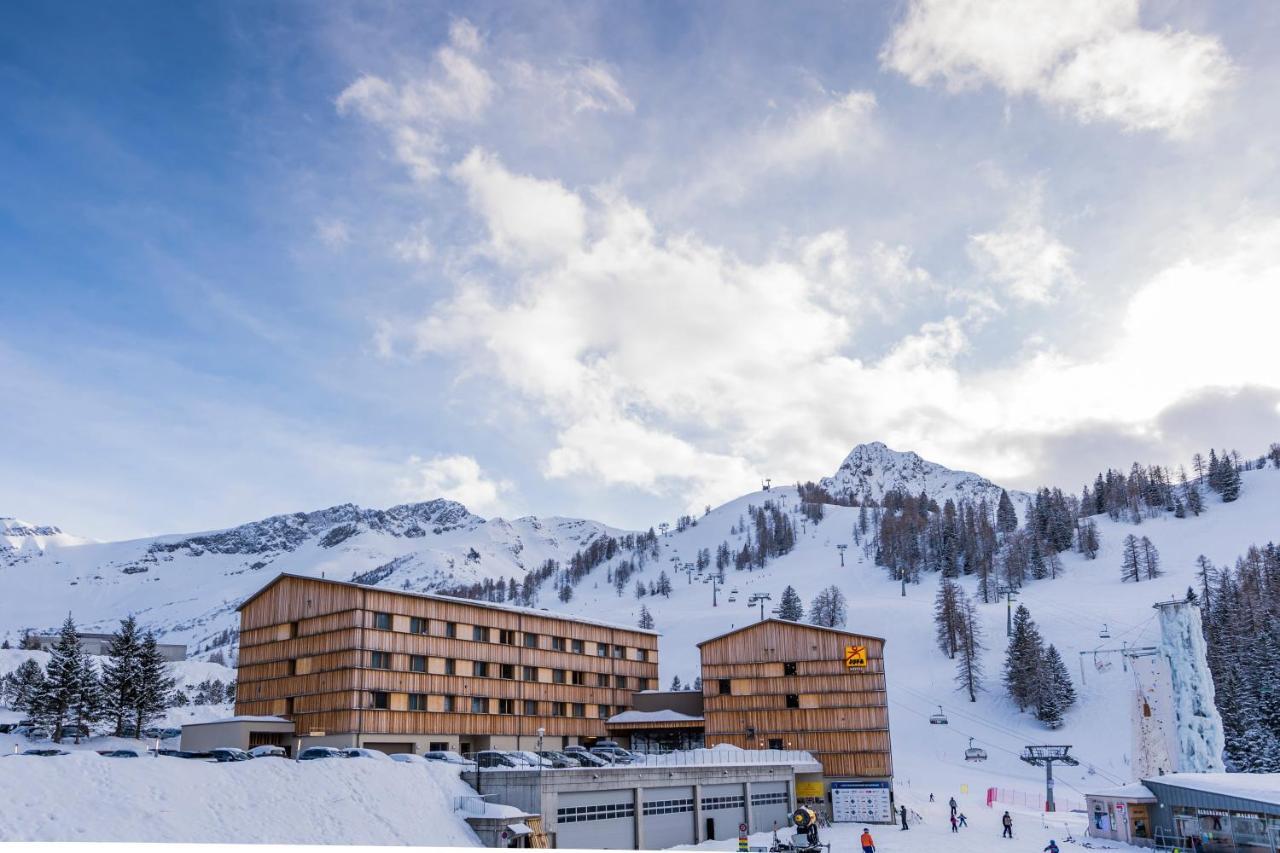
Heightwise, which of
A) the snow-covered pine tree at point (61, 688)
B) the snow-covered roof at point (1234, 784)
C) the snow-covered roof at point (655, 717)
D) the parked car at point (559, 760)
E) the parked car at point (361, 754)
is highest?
the snow-covered pine tree at point (61, 688)

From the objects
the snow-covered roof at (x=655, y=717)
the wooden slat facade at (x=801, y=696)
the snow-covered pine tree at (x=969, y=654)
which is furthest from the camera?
the snow-covered pine tree at (x=969, y=654)

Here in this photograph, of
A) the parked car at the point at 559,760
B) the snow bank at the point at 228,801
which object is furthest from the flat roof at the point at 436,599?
the snow bank at the point at 228,801

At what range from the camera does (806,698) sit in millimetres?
62562

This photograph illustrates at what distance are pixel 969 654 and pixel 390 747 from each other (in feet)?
222

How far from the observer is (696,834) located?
147 ft

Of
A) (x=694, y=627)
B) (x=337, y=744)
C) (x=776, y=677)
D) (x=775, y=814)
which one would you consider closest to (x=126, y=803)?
(x=337, y=744)

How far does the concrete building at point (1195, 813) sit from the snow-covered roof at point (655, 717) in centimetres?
2733

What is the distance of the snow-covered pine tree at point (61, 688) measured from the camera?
68188mm

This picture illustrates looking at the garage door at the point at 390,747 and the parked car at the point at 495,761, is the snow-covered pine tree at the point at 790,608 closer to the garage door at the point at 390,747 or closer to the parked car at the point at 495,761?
the garage door at the point at 390,747

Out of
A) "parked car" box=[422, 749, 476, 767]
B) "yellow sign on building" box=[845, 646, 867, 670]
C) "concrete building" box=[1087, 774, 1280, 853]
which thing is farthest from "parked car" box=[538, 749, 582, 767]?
"concrete building" box=[1087, 774, 1280, 853]

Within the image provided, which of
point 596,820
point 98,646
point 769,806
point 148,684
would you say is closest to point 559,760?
point 596,820

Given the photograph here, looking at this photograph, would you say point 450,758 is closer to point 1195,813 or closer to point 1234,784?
point 1195,813

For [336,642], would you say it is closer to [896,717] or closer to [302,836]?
[302,836]

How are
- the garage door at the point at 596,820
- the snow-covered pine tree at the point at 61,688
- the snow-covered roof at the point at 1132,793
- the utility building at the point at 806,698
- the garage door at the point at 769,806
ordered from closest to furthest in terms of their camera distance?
the garage door at the point at 596,820 → the snow-covered roof at the point at 1132,793 → the garage door at the point at 769,806 → the utility building at the point at 806,698 → the snow-covered pine tree at the point at 61,688
